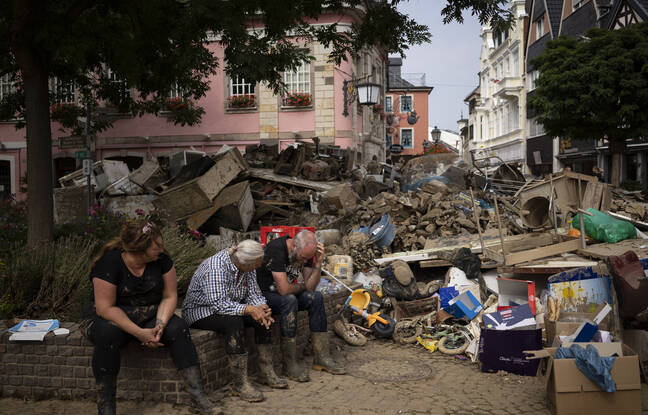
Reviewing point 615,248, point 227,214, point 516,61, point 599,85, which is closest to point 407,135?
point 516,61

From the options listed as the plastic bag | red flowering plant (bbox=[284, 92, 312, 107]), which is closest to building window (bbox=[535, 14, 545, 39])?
red flowering plant (bbox=[284, 92, 312, 107])

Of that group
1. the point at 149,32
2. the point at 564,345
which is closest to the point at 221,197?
the point at 149,32

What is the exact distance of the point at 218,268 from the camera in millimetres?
4781

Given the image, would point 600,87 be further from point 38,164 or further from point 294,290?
point 38,164

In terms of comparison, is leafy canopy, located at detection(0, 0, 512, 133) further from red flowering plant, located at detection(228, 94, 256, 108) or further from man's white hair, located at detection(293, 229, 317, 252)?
red flowering plant, located at detection(228, 94, 256, 108)

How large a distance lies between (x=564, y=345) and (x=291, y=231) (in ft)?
16.9

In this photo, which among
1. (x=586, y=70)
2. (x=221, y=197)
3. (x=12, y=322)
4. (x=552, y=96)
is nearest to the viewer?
(x=12, y=322)

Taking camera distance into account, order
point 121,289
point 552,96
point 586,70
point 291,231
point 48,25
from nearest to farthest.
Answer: point 121,289 → point 48,25 → point 291,231 → point 586,70 → point 552,96

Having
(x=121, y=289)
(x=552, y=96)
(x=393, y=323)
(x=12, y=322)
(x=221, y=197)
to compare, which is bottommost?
(x=393, y=323)

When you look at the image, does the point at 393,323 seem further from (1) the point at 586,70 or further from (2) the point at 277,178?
(1) the point at 586,70

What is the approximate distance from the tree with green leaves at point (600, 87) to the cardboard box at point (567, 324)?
46.8 feet

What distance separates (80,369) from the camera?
4.62m

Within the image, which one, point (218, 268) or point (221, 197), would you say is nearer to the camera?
point (218, 268)

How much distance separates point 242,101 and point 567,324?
1771 centimetres
